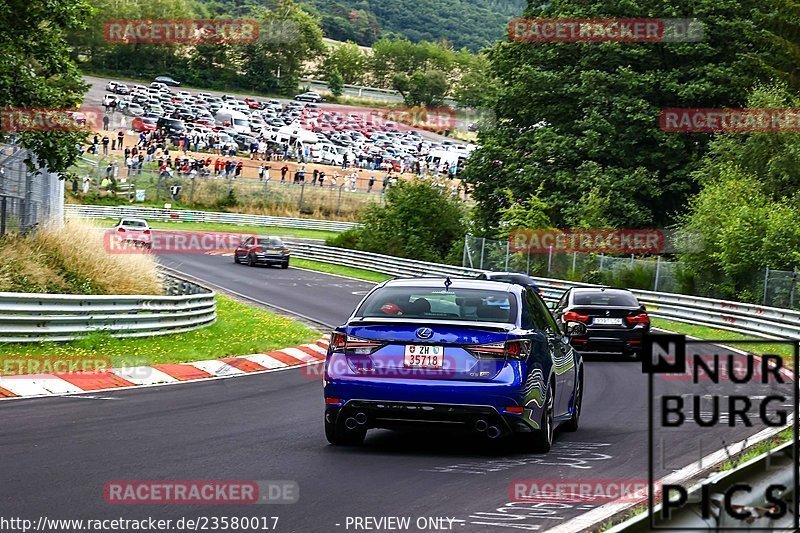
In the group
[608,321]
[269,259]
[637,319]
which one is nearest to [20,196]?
[608,321]

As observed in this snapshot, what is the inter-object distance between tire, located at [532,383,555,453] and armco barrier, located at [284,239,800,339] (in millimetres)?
14880

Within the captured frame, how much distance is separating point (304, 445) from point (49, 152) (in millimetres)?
12991

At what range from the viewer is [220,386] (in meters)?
16.7

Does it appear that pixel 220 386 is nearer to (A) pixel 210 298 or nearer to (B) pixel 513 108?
(A) pixel 210 298

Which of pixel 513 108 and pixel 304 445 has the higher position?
pixel 513 108

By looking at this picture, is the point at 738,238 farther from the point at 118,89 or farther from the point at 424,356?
the point at 118,89

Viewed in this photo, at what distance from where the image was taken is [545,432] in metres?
10.8

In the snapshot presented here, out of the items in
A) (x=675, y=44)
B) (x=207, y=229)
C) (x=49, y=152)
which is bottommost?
(x=207, y=229)

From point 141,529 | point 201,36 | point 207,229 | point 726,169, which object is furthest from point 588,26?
point 201,36

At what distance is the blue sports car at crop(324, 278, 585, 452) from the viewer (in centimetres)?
1022

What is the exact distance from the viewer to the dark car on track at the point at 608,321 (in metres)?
23.1

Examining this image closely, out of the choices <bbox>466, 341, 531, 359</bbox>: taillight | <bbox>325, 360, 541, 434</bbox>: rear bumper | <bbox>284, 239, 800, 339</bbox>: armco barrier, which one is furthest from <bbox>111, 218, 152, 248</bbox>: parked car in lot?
<bbox>466, 341, 531, 359</bbox>: taillight

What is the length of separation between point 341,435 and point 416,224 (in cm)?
4382

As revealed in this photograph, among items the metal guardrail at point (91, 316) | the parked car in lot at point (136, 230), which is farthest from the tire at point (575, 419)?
the parked car in lot at point (136, 230)
